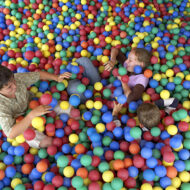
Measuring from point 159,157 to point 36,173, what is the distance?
2.25 ft

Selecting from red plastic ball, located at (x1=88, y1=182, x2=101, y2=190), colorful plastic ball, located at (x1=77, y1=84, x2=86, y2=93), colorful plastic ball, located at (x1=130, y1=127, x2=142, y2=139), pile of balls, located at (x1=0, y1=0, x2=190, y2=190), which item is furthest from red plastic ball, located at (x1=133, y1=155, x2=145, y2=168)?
colorful plastic ball, located at (x1=77, y1=84, x2=86, y2=93)

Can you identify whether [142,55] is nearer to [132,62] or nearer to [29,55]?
[132,62]

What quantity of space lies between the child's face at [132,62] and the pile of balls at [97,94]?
81mm

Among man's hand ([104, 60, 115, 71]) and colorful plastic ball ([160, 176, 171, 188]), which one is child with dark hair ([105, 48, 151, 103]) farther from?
colorful plastic ball ([160, 176, 171, 188])

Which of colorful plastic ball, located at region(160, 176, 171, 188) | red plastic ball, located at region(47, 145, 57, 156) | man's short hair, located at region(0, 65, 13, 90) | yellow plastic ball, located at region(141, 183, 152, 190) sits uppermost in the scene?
man's short hair, located at region(0, 65, 13, 90)

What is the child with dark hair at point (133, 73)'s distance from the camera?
1433 millimetres

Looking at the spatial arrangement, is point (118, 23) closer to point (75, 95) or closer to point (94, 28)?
point (94, 28)

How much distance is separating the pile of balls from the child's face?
81 mm

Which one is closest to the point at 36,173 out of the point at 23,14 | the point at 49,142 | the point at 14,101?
the point at 49,142

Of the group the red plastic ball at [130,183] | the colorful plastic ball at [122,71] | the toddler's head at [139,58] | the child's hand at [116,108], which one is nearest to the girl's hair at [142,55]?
the toddler's head at [139,58]

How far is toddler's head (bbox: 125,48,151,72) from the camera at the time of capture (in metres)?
1.48

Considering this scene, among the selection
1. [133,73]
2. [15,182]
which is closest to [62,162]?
[15,182]

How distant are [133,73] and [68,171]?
86 cm

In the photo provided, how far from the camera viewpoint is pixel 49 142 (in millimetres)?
1272
